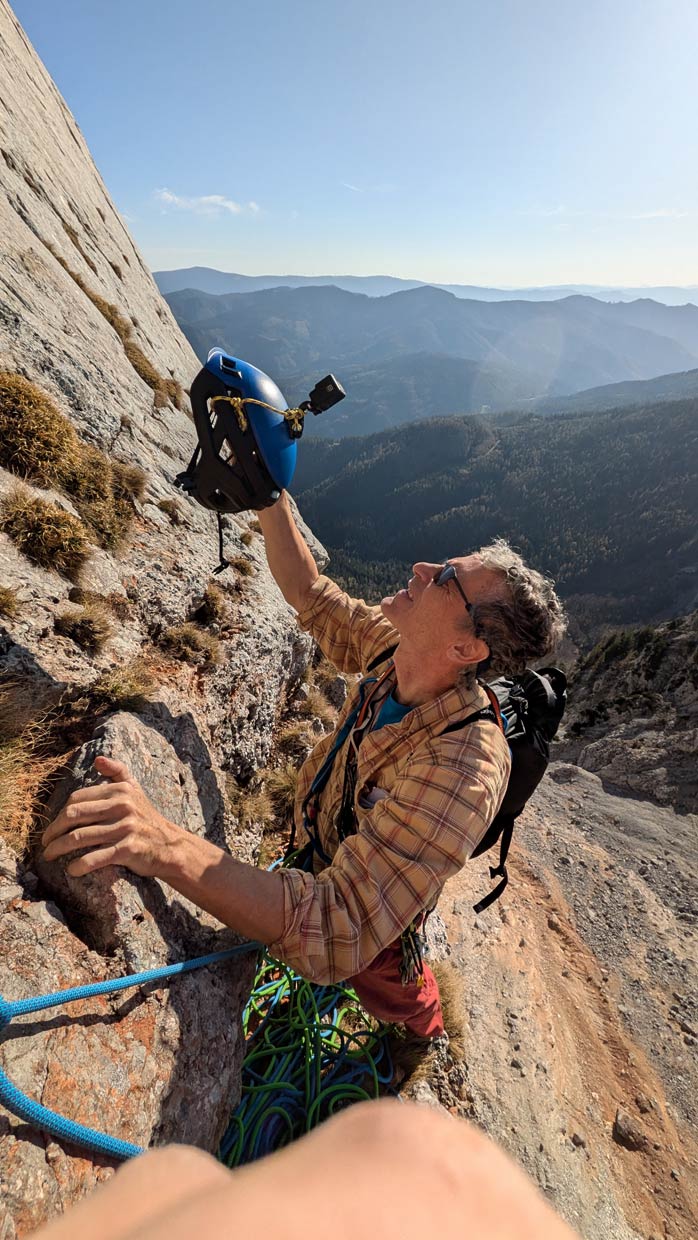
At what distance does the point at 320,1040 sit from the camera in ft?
13.2

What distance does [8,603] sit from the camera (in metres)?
3.71

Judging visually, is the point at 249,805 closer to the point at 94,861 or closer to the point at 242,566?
the point at 94,861

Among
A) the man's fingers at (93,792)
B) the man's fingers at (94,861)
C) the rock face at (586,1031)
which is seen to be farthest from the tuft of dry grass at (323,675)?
the man's fingers at (94,861)

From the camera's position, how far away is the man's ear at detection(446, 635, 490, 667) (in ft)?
12.4

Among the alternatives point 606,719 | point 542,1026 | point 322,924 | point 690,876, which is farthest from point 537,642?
point 606,719

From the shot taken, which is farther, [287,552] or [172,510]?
[172,510]

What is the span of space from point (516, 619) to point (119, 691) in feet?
9.34

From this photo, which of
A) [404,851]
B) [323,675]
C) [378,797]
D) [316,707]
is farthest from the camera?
[323,675]

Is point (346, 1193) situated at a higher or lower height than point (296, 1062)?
higher

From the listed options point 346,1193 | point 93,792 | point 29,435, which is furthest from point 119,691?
point 346,1193

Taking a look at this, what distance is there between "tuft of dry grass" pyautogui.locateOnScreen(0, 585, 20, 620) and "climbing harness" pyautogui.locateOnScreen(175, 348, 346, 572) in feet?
4.73

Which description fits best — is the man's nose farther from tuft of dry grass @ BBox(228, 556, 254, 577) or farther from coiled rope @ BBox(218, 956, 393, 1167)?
tuft of dry grass @ BBox(228, 556, 254, 577)

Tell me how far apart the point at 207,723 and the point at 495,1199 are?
180 inches

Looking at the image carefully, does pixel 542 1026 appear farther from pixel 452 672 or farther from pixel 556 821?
pixel 556 821
